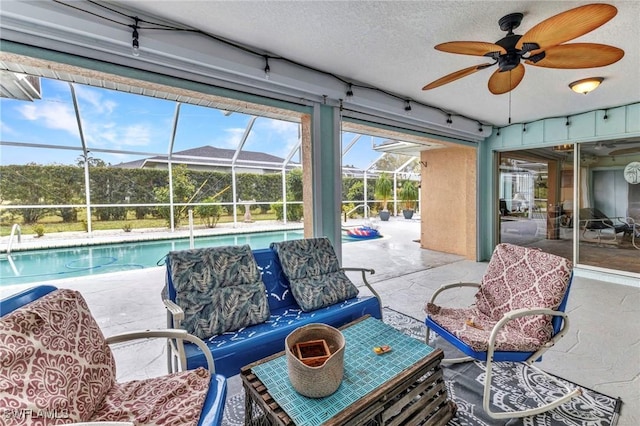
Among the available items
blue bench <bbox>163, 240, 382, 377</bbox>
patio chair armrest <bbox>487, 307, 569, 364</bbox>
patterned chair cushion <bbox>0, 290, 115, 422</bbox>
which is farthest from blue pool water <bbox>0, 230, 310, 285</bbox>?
patio chair armrest <bbox>487, 307, 569, 364</bbox>

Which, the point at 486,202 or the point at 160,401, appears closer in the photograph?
the point at 160,401

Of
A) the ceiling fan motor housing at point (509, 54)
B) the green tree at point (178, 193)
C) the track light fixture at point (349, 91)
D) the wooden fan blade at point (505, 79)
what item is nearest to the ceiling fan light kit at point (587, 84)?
the wooden fan blade at point (505, 79)

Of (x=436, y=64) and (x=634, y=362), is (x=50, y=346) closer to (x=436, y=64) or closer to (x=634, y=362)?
(x=436, y=64)

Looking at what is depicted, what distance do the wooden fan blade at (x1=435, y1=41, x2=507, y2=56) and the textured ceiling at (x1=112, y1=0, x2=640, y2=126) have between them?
28 centimetres

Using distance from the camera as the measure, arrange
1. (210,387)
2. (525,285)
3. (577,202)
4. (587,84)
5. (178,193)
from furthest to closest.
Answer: (178,193) → (577,202) → (587,84) → (525,285) → (210,387)

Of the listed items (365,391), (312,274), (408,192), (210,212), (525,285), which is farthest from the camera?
(408,192)

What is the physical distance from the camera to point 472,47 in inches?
75.3

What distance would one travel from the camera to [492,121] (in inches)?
196

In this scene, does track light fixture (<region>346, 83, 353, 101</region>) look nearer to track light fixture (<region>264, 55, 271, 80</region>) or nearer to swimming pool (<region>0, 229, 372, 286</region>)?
track light fixture (<region>264, 55, 271, 80</region>)

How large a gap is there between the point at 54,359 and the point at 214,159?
7470 millimetres

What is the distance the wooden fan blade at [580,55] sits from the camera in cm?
180

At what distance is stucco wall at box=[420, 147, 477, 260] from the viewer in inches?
223

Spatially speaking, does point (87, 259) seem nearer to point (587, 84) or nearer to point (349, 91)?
point (349, 91)

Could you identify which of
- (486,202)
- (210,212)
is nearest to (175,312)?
(486,202)
